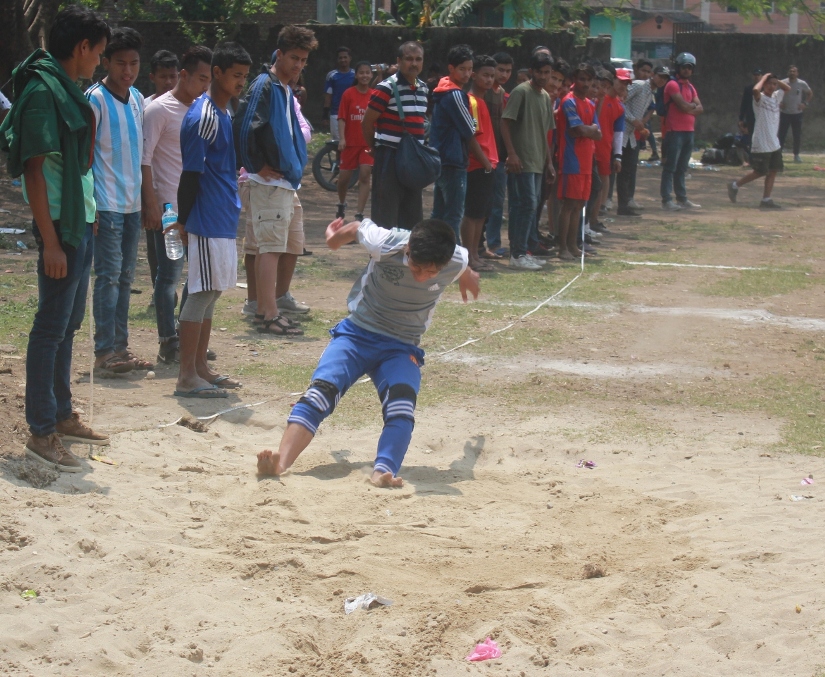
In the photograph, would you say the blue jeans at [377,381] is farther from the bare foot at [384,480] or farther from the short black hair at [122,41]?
the short black hair at [122,41]

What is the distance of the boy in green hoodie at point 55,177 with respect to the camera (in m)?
4.38

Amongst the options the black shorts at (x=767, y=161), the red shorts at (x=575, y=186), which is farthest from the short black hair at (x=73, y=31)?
the black shorts at (x=767, y=161)

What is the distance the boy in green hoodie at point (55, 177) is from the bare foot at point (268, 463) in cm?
85

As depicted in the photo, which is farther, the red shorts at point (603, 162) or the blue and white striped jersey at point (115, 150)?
the red shorts at point (603, 162)

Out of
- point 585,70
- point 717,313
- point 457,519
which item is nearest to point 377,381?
point 457,519

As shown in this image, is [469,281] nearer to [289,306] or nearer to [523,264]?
[289,306]

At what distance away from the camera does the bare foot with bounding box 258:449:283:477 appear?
16.2ft

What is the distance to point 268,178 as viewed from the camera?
7.52 metres

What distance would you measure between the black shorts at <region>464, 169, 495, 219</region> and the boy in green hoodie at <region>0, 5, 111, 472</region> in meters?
6.29

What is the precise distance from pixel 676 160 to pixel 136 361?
37.7 ft

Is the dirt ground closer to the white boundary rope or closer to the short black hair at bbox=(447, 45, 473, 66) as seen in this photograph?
the white boundary rope

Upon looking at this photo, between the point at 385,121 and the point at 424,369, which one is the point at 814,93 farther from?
the point at 424,369

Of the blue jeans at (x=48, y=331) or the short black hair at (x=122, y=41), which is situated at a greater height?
the short black hair at (x=122, y=41)

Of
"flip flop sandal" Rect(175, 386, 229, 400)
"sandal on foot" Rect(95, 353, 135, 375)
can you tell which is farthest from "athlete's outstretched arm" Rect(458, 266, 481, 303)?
"sandal on foot" Rect(95, 353, 135, 375)
